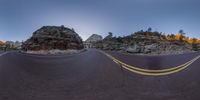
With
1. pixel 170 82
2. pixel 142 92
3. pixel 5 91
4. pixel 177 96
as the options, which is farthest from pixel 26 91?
pixel 170 82

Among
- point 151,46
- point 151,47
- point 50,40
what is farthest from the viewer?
point 50,40

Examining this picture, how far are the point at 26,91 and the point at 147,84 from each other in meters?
3.33

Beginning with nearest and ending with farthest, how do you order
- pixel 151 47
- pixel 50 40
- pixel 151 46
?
pixel 151 47 < pixel 151 46 < pixel 50 40

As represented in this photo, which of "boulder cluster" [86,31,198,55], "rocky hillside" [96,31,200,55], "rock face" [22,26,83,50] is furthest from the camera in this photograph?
"rock face" [22,26,83,50]

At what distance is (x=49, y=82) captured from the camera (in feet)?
16.2

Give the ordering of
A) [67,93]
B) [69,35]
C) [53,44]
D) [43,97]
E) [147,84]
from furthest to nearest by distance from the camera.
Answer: [69,35] < [53,44] < [147,84] < [67,93] < [43,97]

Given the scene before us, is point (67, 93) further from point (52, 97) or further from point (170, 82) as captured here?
point (170, 82)

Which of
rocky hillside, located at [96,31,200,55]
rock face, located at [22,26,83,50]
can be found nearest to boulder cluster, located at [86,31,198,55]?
rocky hillside, located at [96,31,200,55]

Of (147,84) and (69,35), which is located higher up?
(69,35)

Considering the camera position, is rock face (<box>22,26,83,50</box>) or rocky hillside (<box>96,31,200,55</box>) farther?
rock face (<box>22,26,83,50</box>)

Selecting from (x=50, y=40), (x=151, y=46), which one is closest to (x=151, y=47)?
(x=151, y=46)

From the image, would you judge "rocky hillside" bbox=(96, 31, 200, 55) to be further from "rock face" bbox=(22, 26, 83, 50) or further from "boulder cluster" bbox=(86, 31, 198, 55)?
"rock face" bbox=(22, 26, 83, 50)

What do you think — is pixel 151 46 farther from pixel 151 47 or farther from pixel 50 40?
pixel 50 40

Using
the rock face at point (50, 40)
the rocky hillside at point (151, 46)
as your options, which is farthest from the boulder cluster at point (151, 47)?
the rock face at point (50, 40)
